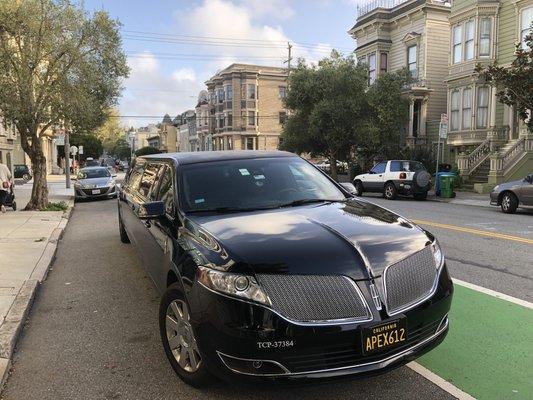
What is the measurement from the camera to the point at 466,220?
497 inches

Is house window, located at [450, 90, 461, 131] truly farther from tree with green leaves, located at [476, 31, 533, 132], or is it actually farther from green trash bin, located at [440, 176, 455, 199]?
tree with green leaves, located at [476, 31, 533, 132]

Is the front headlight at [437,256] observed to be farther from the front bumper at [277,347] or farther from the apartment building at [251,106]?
the apartment building at [251,106]

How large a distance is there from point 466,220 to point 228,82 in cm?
6389

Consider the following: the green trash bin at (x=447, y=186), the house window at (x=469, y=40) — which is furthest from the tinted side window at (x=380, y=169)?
the house window at (x=469, y=40)

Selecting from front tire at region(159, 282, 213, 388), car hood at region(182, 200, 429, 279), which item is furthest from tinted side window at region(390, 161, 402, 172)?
front tire at region(159, 282, 213, 388)

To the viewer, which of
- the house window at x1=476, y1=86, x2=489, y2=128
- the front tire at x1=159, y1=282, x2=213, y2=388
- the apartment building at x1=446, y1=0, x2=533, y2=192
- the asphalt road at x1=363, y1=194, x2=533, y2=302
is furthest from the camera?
the house window at x1=476, y1=86, x2=489, y2=128

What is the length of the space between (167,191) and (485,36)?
2498cm

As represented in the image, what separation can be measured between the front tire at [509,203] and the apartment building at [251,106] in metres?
57.2

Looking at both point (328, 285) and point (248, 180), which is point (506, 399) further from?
point (248, 180)

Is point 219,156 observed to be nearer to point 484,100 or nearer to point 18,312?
point 18,312

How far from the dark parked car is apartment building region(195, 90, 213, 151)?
7827 cm

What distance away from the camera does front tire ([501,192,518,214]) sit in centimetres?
1471

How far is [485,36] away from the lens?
25344 millimetres

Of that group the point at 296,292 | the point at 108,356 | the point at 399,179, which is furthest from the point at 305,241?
the point at 399,179
